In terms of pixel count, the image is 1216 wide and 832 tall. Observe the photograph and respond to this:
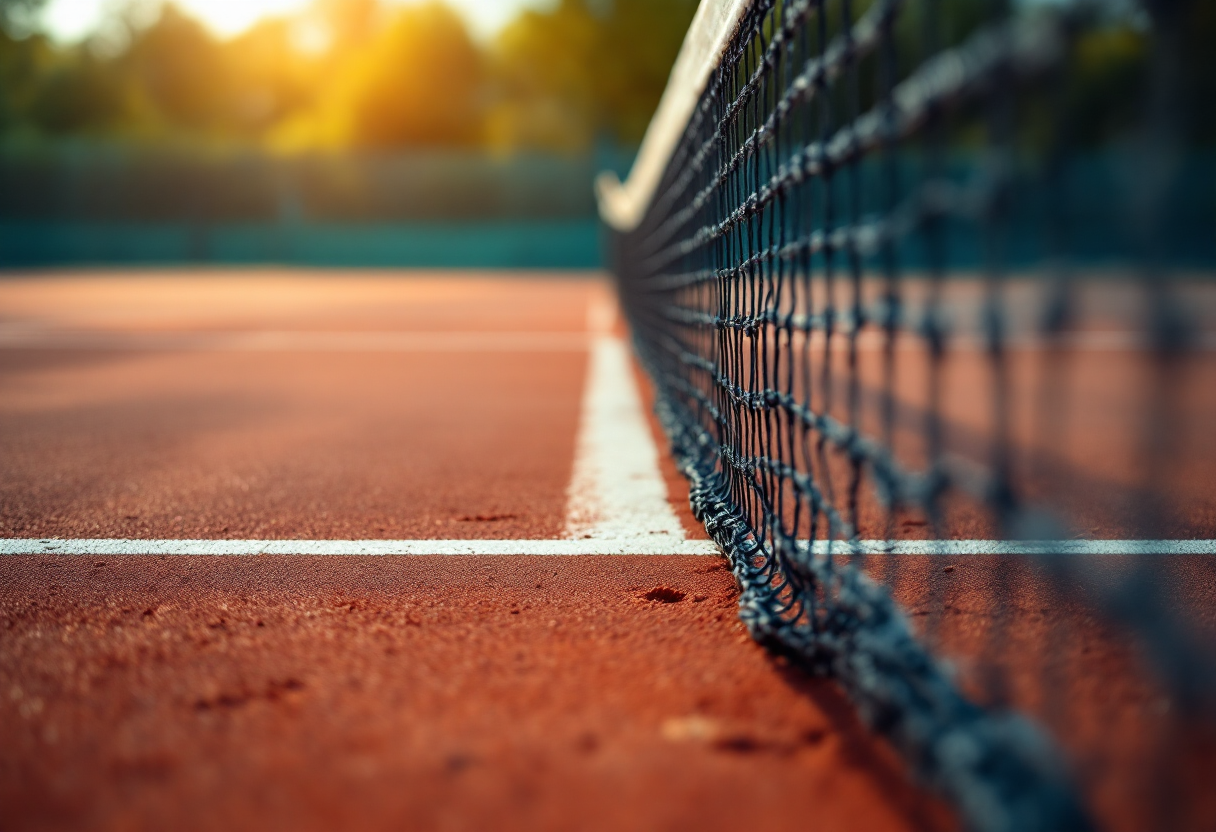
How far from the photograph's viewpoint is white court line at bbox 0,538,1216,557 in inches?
72.6

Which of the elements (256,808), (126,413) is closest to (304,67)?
(126,413)

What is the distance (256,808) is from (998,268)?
2.75ft

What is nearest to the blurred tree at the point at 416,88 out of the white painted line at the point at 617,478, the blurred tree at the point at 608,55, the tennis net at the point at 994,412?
the blurred tree at the point at 608,55

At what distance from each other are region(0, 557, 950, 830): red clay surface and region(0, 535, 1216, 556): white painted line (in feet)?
0.57

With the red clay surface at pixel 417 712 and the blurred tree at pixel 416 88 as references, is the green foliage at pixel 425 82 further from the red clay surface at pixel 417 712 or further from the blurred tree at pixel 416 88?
the red clay surface at pixel 417 712

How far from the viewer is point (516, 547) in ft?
6.34

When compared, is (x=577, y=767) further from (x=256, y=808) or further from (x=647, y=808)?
(x=256, y=808)

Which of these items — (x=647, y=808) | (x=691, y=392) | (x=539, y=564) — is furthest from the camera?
(x=691, y=392)

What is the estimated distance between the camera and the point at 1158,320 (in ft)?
2.29

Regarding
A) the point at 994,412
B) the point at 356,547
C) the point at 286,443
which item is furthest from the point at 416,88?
the point at 994,412

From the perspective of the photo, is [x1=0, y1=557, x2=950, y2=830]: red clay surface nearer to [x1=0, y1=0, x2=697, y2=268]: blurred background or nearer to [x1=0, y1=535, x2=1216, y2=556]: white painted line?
[x1=0, y1=535, x2=1216, y2=556]: white painted line

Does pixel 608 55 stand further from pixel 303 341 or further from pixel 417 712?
pixel 417 712

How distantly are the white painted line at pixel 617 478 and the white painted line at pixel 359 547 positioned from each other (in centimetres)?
4

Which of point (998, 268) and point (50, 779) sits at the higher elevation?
point (998, 268)
